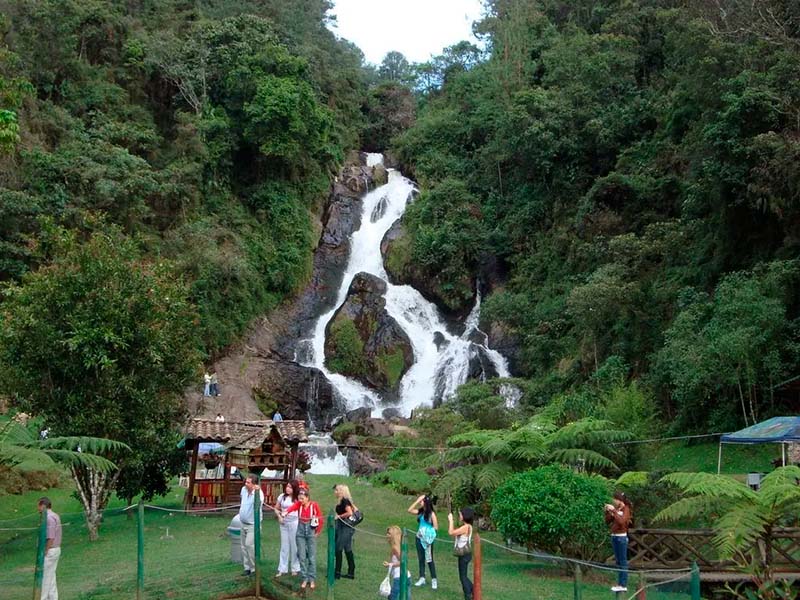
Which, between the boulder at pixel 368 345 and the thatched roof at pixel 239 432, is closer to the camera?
the thatched roof at pixel 239 432

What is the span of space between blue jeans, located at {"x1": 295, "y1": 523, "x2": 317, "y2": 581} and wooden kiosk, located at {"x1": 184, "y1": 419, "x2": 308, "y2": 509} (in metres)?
7.85

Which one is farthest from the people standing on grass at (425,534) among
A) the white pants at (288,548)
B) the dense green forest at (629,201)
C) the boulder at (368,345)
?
the boulder at (368,345)

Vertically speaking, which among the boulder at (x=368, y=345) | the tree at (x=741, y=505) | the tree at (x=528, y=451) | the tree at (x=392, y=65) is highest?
the tree at (x=392, y=65)

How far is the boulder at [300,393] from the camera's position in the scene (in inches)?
1366

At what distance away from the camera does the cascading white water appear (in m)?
36.1

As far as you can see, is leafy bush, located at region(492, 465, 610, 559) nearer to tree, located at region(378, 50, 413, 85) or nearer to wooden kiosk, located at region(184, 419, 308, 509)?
wooden kiosk, located at region(184, 419, 308, 509)

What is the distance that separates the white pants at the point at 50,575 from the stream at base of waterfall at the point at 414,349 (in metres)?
20.1

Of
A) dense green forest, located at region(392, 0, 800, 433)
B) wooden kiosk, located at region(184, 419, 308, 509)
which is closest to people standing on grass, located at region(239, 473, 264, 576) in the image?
wooden kiosk, located at region(184, 419, 308, 509)

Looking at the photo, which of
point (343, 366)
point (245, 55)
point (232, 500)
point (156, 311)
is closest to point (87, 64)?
point (245, 55)

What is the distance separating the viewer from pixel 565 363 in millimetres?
33094

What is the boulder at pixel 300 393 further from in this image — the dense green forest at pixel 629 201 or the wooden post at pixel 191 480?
the wooden post at pixel 191 480

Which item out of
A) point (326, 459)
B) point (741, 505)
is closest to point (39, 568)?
point (741, 505)

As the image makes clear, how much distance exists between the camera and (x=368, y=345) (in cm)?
3784

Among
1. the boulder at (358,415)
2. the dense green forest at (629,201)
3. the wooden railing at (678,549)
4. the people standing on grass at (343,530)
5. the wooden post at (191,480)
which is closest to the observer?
the people standing on grass at (343,530)
